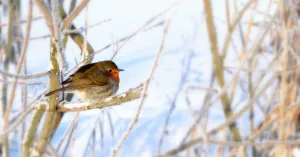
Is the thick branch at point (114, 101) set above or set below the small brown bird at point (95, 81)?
below

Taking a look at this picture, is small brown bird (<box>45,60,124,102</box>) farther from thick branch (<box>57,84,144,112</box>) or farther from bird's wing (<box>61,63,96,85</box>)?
thick branch (<box>57,84,144,112</box>)

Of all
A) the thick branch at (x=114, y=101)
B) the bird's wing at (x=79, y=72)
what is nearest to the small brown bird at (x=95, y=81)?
the bird's wing at (x=79, y=72)

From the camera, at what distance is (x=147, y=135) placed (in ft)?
10.0

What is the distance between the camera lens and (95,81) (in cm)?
132

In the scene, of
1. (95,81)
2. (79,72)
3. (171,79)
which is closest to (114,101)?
(79,72)

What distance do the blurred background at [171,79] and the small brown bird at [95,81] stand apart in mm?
35

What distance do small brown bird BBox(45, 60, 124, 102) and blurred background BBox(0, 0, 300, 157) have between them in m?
0.04

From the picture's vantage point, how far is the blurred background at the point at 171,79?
52.5 inches

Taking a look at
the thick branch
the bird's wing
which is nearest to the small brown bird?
the bird's wing

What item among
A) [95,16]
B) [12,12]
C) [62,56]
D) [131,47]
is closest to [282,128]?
[131,47]

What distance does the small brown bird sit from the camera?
46.6 inches

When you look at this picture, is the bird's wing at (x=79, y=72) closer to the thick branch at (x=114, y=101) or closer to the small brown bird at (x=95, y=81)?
the small brown bird at (x=95, y=81)

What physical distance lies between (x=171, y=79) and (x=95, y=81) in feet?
5.94

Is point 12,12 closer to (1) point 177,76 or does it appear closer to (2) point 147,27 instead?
(2) point 147,27
